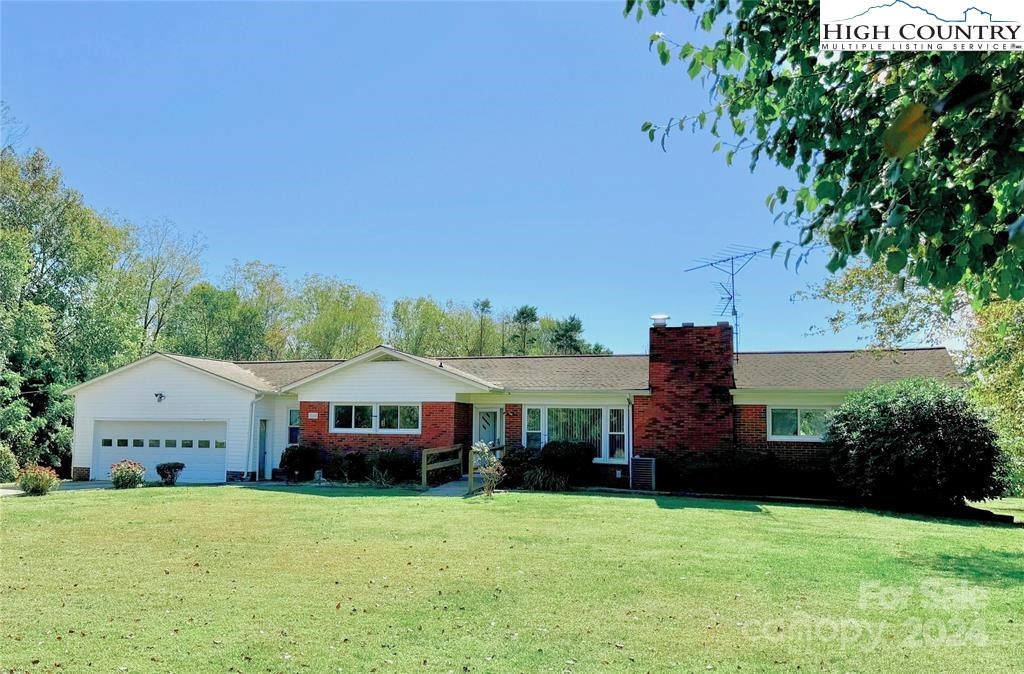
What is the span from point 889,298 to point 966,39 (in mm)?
13545

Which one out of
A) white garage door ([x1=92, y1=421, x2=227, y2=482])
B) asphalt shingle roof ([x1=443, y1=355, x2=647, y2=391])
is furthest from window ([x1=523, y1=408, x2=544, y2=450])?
white garage door ([x1=92, y1=421, x2=227, y2=482])

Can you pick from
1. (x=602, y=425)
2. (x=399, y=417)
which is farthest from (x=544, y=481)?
(x=399, y=417)

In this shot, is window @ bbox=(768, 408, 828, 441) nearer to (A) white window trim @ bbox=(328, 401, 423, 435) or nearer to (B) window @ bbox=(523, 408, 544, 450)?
(B) window @ bbox=(523, 408, 544, 450)

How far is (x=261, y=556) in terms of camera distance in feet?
29.8

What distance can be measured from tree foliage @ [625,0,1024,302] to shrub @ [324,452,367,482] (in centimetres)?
1843

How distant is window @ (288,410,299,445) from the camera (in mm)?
23766

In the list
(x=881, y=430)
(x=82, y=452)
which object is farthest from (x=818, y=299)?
(x=82, y=452)

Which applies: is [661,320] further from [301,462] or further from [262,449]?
[262,449]

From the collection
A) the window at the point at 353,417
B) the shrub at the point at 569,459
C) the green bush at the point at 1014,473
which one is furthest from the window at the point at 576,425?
the green bush at the point at 1014,473

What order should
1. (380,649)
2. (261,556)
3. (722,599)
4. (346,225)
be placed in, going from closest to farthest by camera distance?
1. (380,649)
2. (722,599)
3. (261,556)
4. (346,225)

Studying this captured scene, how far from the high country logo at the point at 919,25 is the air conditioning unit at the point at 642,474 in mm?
16283

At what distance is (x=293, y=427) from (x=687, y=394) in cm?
1422

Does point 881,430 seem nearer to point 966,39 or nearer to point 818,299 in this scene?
point 818,299

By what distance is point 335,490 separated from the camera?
1827 cm
